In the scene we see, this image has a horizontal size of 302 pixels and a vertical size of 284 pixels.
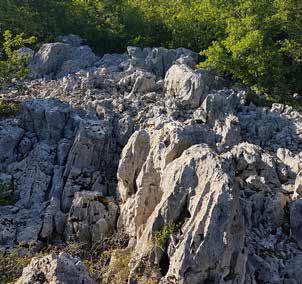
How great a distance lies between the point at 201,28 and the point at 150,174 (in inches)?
859

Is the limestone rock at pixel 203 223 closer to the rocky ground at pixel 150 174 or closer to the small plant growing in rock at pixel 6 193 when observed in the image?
the rocky ground at pixel 150 174

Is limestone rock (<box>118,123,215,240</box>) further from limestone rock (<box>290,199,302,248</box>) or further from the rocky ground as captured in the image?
limestone rock (<box>290,199,302,248</box>)

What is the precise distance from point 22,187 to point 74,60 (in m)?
14.1

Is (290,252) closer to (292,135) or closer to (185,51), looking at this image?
(292,135)

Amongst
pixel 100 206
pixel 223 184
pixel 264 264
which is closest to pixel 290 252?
pixel 264 264

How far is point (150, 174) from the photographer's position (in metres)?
20.9

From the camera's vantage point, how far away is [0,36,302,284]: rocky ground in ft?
55.5

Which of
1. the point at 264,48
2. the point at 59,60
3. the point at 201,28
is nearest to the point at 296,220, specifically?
the point at 264,48

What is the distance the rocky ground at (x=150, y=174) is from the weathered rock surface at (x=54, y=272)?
41mm

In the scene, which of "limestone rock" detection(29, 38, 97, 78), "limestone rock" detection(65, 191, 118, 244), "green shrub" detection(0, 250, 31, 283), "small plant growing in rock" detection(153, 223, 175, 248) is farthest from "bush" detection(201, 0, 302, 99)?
"green shrub" detection(0, 250, 31, 283)

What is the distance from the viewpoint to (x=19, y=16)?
1511 inches

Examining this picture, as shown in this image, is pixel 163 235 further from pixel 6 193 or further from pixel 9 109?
pixel 9 109

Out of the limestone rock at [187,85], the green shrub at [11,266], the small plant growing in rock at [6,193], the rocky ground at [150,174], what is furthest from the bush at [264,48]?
the green shrub at [11,266]

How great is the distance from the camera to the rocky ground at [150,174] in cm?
1691
